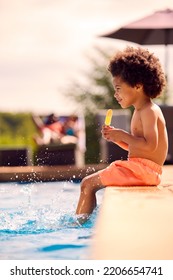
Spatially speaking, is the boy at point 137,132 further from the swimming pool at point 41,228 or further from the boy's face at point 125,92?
the swimming pool at point 41,228

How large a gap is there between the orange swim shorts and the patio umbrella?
15.7 feet

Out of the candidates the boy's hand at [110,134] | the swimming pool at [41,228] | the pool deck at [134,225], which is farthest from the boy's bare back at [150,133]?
the swimming pool at [41,228]

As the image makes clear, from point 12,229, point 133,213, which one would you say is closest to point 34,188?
point 12,229

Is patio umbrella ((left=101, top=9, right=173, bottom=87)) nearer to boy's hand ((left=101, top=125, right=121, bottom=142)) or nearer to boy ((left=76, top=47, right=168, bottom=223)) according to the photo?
boy ((left=76, top=47, right=168, bottom=223))

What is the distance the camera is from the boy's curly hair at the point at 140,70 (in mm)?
4645

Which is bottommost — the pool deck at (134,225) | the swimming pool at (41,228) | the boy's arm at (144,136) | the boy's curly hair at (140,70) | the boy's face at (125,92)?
the swimming pool at (41,228)

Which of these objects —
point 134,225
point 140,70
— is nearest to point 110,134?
point 140,70

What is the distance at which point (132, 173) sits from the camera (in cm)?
463

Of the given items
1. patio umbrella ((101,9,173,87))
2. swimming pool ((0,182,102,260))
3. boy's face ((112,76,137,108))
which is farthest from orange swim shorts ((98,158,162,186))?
patio umbrella ((101,9,173,87))

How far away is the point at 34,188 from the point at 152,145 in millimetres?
3624

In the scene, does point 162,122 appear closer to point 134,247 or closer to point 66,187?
point 134,247

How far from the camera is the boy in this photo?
4531 mm

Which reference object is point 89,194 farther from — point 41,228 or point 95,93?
point 95,93

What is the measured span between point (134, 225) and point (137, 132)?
Answer: 1.44m
